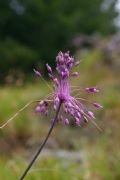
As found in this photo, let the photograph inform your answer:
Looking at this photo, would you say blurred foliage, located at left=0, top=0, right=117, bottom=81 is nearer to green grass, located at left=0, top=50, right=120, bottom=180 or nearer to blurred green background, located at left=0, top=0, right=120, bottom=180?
blurred green background, located at left=0, top=0, right=120, bottom=180

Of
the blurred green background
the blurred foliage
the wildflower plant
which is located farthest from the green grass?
the blurred foliage

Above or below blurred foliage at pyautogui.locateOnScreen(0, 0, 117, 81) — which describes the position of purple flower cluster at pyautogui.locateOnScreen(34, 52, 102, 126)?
below

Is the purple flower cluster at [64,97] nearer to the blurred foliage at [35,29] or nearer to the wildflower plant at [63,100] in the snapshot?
the wildflower plant at [63,100]

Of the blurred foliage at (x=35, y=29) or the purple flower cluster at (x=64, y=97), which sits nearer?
the purple flower cluster at (x=64, y=97)

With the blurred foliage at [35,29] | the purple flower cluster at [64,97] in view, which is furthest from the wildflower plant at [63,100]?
the blurred foliage at [35,29]

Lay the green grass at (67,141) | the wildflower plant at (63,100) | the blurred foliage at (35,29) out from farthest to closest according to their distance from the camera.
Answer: the blurred foliage at (35,29), the green grass at (67,141), the wildflower plant at (63,100)

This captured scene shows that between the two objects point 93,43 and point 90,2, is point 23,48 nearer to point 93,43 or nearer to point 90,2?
point 93,43

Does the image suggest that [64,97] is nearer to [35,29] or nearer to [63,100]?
[63,100]

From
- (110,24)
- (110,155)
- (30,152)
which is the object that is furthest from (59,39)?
(110,155)

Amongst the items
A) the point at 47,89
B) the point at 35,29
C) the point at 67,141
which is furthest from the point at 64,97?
the point at 35,29
